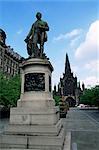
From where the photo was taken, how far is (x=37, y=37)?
1280 cm

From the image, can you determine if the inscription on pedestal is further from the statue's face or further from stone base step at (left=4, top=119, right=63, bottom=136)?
the statue's face

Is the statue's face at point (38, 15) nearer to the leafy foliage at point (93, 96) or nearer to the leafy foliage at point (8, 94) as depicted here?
the leafy foliage at point (8, 94)

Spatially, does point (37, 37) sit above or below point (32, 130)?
above

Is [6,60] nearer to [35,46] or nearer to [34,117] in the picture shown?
[35,46]

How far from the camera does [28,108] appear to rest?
1085cm

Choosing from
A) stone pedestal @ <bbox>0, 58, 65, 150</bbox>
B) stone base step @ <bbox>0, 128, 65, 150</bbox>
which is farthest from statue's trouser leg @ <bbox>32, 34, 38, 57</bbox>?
stone base step @ <bbox>0, 128, 65, 150</bbox>

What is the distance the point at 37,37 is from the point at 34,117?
429cm

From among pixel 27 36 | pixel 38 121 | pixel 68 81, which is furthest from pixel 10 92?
pixel 68 81

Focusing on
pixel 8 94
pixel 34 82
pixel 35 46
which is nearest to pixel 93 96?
pixel 8 94

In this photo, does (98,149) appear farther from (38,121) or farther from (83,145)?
(38,121)

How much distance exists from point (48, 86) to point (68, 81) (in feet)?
437

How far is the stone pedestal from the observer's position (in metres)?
9.41

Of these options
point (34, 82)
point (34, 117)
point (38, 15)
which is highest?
point (38, 15)

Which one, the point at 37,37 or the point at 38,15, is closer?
the point at 37,37
